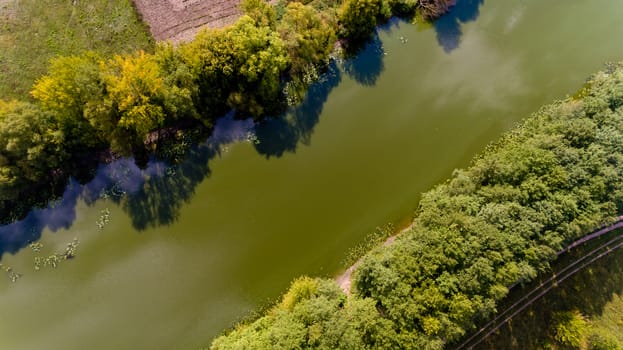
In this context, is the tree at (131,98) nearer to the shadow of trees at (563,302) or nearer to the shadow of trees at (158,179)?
the shadow of trees at (158,179)

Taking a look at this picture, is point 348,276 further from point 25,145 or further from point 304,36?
point 25,145

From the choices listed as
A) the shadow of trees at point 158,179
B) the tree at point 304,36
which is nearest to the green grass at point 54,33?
Answer: the shadow of trees at point 158,179

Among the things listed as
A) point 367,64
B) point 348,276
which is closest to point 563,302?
point 348,276

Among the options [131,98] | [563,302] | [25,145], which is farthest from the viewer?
[563,302]

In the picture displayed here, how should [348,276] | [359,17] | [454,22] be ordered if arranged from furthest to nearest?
1. [454,22]
2. [359,17]
3. [348,276]

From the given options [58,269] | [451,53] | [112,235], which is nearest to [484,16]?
[451,53]

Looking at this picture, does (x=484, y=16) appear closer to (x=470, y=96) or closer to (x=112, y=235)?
(x=470, y=96)

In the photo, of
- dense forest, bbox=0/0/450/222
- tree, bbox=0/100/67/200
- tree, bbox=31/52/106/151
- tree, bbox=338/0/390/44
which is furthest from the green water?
tree, bbox=31/52/106/151
